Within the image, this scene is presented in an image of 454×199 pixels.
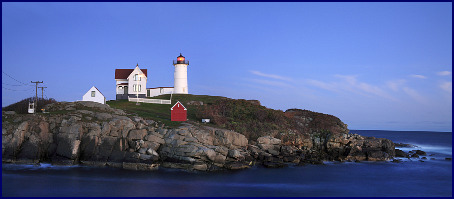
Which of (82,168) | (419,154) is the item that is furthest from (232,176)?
(419,154)

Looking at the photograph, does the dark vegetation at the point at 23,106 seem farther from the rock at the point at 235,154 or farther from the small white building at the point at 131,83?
the rock at the point at 235,154

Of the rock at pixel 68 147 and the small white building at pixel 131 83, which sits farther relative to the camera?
the small white building at pixel 131 83

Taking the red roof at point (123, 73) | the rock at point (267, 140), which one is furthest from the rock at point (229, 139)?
the red roof at point (123, 73)

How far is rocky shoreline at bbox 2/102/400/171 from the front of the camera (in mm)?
25125

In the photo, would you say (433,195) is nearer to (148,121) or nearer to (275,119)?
(275,119)

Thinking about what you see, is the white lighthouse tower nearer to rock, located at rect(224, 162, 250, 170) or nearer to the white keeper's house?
the white keeper's house

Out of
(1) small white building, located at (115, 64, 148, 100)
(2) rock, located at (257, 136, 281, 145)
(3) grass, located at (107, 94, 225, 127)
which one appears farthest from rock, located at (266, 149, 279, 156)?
(1) small white building, located at (115, 64, 148, 100)

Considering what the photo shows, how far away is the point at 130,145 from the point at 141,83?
1093 inches

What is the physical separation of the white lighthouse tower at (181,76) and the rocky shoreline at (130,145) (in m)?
25.4

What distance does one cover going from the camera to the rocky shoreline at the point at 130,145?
25.1 meters

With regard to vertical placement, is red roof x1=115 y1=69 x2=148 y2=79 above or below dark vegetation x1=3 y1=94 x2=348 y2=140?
above

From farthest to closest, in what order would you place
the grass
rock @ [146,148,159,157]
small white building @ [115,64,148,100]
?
small white building @ [115,64,148,100]
the grass
rock @ [146,148,159,157]

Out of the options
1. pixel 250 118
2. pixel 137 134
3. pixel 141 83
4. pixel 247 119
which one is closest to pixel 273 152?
pixel 247 119

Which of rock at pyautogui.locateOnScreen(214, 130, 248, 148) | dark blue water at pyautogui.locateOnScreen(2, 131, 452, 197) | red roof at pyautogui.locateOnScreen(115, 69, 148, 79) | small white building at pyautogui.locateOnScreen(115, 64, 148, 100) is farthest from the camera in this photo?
red roof at pyautogui.locateOnScreen(115, 69, 148, 79)
